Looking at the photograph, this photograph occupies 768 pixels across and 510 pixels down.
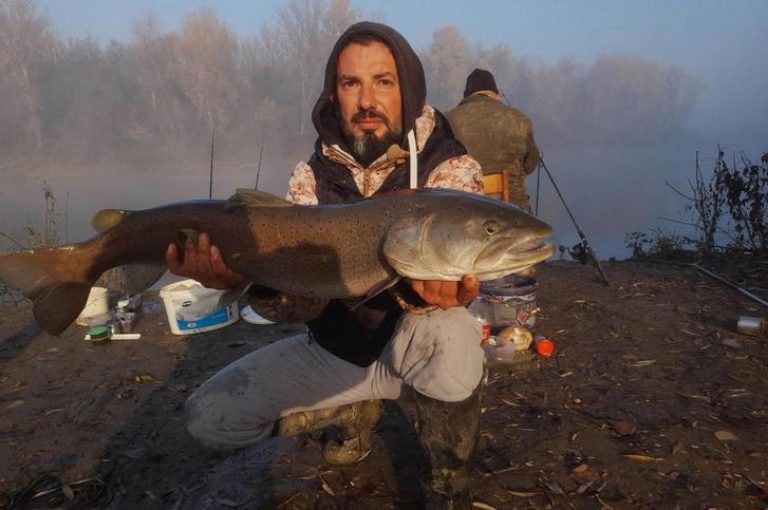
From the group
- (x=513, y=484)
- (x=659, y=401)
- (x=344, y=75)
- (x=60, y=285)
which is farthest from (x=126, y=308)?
(x=659, y=401)

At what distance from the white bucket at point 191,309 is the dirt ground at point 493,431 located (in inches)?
5.8

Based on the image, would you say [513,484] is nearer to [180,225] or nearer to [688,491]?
[688,491]

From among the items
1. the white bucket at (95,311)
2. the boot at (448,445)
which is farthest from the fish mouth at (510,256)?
the white bucket at (95,311)

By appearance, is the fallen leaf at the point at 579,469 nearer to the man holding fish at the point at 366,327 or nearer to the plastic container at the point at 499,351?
the man holding fish at the point at 366,327

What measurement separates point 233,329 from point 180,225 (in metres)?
3.45

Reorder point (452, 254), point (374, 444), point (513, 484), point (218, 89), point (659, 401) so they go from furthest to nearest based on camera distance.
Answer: point (218, 89) → point (659, 401) → point (374, 444) → point (513, 484) → point (452, 254)

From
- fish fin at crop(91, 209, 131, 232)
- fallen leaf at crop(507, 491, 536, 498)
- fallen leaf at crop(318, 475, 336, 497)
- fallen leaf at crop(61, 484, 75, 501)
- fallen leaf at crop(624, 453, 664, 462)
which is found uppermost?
fish fin at crop(91, 209, 131, 232)

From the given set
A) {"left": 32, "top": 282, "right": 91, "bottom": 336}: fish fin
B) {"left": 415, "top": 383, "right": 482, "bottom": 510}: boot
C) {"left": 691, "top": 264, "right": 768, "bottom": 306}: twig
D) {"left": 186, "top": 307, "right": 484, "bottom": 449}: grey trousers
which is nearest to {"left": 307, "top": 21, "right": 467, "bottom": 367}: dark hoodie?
{"left": 186, "top": 307, "right": 484, "bottom": 449}: grey trousers

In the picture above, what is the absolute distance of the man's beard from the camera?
9.59ft

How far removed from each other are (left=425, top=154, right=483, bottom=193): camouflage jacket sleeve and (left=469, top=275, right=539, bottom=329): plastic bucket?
2341 mm

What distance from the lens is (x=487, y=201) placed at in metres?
2.24

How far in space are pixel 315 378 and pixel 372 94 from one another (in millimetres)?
1777

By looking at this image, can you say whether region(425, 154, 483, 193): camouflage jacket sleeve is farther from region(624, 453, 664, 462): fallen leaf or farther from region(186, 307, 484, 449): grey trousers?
region(624, 453, 664, 462): fallen leaf

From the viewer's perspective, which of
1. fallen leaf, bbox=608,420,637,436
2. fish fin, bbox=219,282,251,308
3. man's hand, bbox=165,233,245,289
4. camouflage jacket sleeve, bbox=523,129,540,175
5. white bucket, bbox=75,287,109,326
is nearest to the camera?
man's hand, bbox=165,233,245,289
